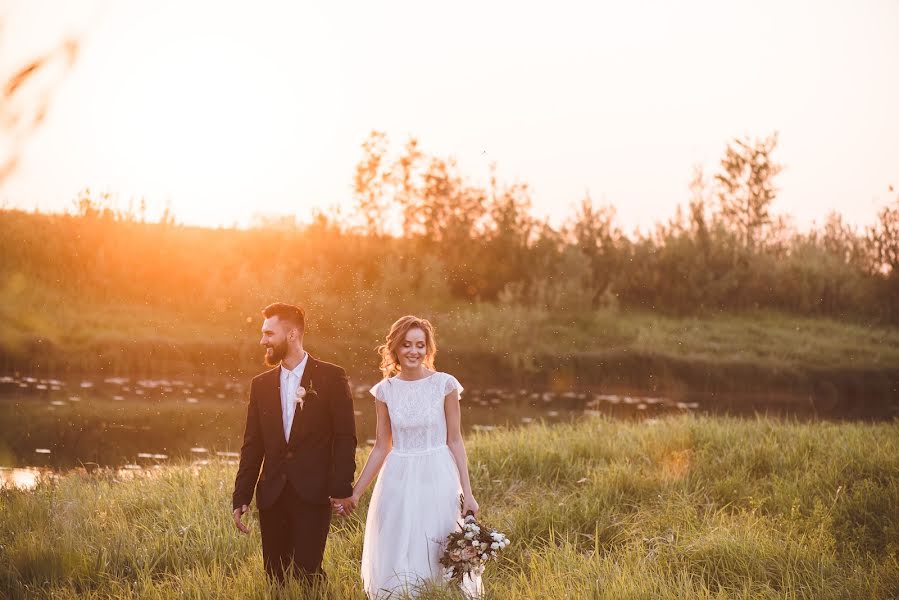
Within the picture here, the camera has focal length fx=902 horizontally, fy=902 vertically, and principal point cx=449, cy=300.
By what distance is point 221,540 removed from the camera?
7598mm

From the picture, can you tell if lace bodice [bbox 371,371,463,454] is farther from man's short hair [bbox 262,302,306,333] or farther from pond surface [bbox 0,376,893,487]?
pond surface [bbox 0,376,893,487]

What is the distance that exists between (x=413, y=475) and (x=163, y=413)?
46.5 feet

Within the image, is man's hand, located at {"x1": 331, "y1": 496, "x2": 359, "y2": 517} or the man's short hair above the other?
the man's short hair

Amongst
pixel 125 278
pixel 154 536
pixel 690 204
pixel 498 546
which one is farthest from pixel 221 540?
pixel 690 204

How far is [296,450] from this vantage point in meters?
5.71

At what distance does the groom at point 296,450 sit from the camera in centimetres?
566

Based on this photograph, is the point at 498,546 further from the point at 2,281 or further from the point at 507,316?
the point at 2,281

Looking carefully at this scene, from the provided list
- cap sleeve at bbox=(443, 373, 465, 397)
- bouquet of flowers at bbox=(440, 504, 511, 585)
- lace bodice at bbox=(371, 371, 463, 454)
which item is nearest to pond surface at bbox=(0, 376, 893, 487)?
lace bodice at bbox=(371, 371, 463, 454)

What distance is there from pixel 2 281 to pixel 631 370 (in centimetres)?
2236

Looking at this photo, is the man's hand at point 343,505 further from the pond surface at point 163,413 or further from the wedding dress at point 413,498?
the pond surface at point 163,413

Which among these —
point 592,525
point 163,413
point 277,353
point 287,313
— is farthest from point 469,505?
point 163,413

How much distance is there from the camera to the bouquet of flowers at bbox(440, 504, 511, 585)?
17.7 feet

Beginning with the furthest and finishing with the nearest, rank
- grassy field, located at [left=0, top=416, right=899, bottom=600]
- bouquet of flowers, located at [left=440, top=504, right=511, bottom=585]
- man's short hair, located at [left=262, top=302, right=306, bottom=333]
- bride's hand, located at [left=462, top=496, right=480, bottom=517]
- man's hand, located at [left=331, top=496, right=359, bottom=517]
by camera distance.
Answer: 1. grassy field, located at [left=0, top=416, right=899, bottom=600]
2. bride's hand, located at [left=462, top=496, right=480, bottom=517]
3. man's short hair, located at [left=262, top=302, right=306, bottom=333]
4. man's hand, located at [left=331, top=496, right=359, bottom=517]
5. bouquet of flowers, located at [left=440, top=504, right=511, bottom=585]

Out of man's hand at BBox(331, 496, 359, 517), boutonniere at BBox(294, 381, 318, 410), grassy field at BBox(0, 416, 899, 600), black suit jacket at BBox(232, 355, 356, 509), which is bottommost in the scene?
grassy field at BBox(0, 416, 899, 600)
